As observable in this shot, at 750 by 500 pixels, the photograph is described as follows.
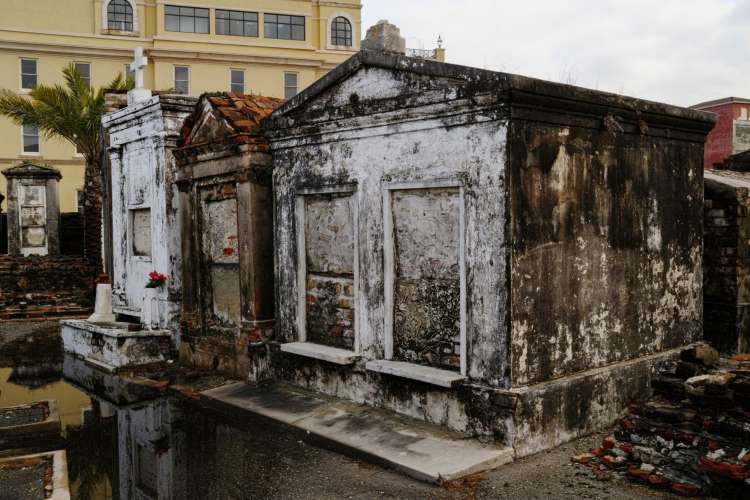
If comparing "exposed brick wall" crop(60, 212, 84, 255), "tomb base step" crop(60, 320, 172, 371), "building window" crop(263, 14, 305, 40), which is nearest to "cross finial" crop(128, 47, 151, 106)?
"tomb base step" crop(60, 320, 172, 371)

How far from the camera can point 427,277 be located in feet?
21.9

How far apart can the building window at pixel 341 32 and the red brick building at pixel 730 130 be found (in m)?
19.6

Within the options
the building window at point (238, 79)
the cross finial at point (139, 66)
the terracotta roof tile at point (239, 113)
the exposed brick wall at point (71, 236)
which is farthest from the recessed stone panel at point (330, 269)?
the building window at point (238, 79)

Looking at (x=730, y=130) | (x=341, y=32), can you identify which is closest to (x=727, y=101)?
(x=730, y=130)

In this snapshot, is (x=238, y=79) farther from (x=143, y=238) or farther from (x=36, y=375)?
(x=36, y=375)

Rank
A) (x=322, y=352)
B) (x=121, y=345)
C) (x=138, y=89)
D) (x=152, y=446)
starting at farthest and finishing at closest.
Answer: (x=138, y=89)
(x=121, y=345)
(x=322, y=352)
(x=152, y=446)

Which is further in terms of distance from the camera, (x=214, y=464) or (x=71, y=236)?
(x=71, y=236)

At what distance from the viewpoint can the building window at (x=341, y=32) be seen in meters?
38.8

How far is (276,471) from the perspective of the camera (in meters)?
5.91

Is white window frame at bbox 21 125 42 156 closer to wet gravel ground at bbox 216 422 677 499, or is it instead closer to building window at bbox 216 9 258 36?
building window at bbox 216 9 258 36

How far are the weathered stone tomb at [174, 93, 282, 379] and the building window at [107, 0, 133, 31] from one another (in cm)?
2934

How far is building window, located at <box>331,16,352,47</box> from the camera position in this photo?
3878 cm

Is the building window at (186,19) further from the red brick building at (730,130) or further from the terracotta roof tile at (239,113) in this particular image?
the terracotta roof tile at (239,113)

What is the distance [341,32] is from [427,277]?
34.6 m
